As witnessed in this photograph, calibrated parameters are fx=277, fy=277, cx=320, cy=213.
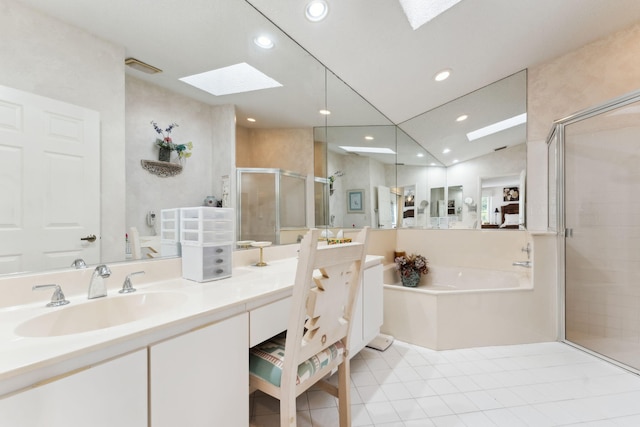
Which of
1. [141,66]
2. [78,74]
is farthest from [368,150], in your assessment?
[78,74]

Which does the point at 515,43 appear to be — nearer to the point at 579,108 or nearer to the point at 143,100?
the point at 579,108

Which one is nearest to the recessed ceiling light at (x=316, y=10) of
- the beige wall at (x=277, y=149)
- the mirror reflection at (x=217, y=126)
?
the mirror reflection at (x=217, y=126)

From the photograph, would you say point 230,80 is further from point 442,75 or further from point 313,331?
point 442,75

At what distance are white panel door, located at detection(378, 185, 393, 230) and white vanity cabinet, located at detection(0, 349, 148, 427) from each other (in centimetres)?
296

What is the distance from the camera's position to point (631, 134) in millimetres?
2045

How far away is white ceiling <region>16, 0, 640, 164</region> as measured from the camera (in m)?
1.34

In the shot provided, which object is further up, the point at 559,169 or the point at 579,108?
the point at 579,108

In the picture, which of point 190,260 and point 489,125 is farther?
point 489,125

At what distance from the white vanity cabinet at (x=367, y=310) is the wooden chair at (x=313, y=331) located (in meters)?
0.57

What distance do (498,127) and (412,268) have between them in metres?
1.79

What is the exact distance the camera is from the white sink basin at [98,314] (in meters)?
0.87

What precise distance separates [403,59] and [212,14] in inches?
58.9

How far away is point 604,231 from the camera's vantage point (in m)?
2.19

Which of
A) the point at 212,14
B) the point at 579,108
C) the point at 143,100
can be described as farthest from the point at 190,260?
the point at 579,108
